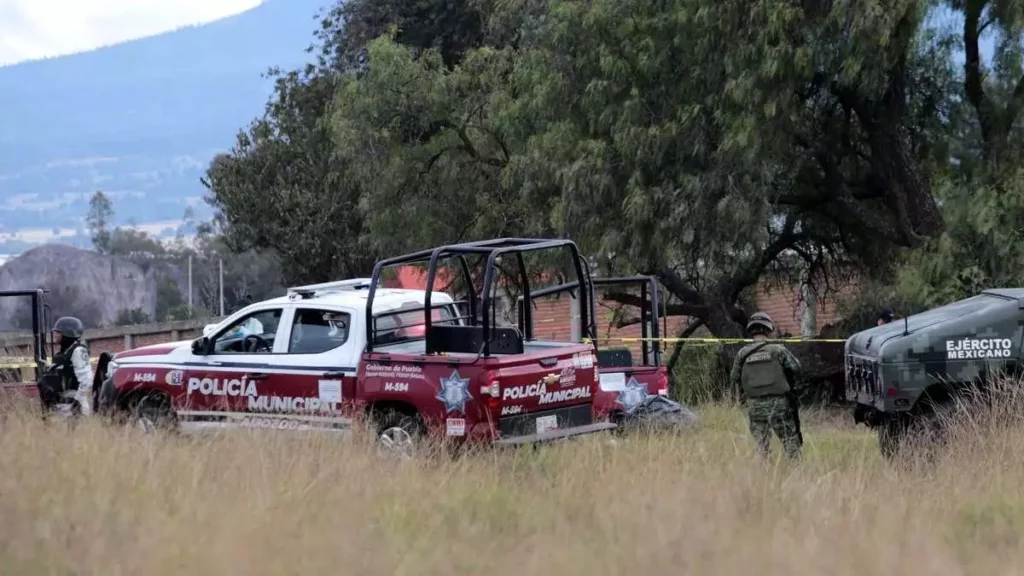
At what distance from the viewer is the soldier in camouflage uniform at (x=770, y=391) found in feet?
37.2

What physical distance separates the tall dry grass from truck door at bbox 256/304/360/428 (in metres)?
1.83

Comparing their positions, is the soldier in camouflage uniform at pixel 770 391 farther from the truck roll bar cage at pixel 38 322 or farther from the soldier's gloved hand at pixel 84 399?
the truck roll bar cage at pixel 38 322

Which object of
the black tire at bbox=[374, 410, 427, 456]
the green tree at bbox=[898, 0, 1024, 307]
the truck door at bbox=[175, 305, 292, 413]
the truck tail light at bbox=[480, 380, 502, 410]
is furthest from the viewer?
the green tree at bbox=[898, 0, 1024, 307]

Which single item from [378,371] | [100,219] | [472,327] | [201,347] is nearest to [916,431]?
[472,327]

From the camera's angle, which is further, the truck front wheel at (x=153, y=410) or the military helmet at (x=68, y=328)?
the military helmet at (x=68, y=328)

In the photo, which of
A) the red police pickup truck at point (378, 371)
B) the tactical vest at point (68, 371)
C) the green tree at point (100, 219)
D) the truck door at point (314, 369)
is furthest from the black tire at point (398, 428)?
the green tree at point (100, 219)

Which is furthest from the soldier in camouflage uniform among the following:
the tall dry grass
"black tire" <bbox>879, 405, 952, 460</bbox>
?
"black tire" <bbox>879, 405, 952, 460</bbox>

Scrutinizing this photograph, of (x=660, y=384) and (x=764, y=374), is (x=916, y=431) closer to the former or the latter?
(x=764, y=374)

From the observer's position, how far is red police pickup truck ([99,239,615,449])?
1148cm

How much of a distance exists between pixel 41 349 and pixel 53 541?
10.0 m

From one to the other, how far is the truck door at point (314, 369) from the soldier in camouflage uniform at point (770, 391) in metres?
3.71

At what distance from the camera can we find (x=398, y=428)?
11.9m

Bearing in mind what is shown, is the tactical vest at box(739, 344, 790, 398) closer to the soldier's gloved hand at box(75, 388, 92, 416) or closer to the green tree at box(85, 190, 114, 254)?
the soldier's gloved hand at box(75, 388, 92, 416)

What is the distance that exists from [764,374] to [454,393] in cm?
270
